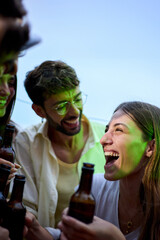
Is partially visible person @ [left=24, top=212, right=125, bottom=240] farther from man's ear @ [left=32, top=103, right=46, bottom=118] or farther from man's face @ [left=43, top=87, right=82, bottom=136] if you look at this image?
man's ear @ [left=32, top=103, right=46, bottom=118]

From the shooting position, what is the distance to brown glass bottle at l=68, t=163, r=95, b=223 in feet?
3.38

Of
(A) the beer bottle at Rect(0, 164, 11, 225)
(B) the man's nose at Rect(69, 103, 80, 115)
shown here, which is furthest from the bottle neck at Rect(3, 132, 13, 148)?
(B) the man's nose at Rect(69, 103, 80, 115)

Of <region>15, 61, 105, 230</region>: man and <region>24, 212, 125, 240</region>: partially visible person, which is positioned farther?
<region>15, 61, 105, 230</region>: man

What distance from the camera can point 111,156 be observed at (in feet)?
5.17

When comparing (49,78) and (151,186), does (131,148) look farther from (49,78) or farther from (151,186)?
(49,78)

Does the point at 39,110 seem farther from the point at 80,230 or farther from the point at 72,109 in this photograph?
the point at 80,230

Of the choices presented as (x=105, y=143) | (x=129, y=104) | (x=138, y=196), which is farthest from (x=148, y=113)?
(x=138, y=196)

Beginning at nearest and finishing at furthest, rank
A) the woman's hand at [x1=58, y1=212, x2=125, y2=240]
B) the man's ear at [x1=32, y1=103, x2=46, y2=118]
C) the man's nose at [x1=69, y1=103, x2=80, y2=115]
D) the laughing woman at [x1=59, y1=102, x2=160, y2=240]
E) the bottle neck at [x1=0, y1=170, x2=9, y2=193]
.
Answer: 1. the woman's hand at [x1=58, y1=212, x2=125, y2=240]
2. the bottle neck at [x1=0, y1=170, x2=9, y2=193]
3. the laughing woman at [x1=59, y1=102, x2=160, y2=240]
4. the man's nose at [x1=69, y1=103, x2=80, y2=115]
5. the man's ear at [x1=32, y1=103, x2=46, y2=118]

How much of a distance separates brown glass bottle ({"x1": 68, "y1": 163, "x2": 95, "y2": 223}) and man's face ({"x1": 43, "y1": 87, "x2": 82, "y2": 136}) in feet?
4.07

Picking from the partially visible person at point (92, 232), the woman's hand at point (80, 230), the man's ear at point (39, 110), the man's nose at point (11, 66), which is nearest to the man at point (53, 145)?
the man's ear at point (39, 110)

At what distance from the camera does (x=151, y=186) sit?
5.21ft

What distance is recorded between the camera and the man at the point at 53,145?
6.71 ft

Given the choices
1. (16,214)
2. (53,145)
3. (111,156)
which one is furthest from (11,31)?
(53,145)

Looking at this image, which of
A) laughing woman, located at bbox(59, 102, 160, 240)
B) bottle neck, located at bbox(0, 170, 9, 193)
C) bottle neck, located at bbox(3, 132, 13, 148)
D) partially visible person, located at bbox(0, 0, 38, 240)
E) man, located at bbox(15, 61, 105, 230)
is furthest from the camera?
man, located at bbox(15, 61, 105, 230)
